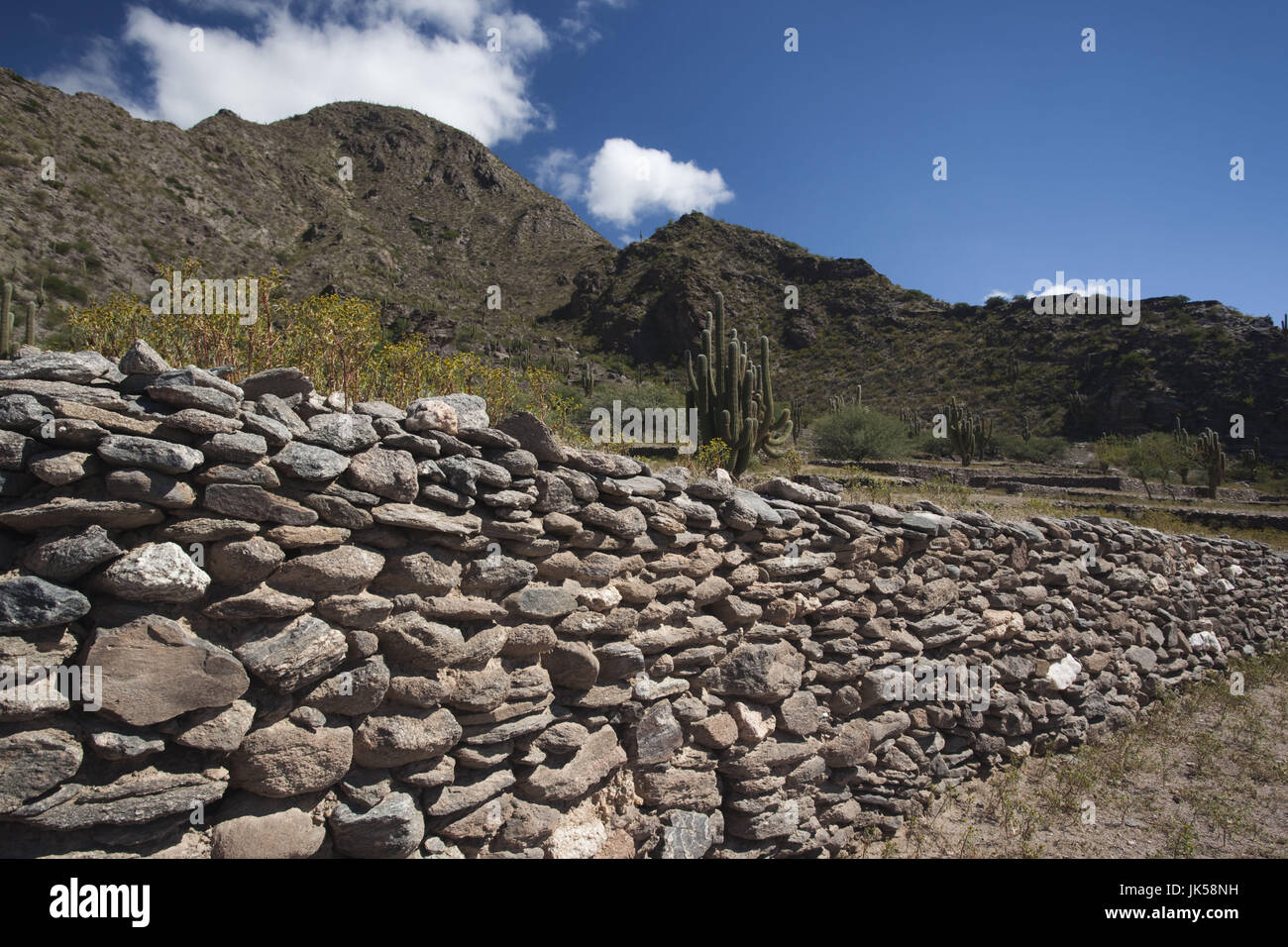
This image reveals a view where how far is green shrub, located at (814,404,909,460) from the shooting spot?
75.2 feet

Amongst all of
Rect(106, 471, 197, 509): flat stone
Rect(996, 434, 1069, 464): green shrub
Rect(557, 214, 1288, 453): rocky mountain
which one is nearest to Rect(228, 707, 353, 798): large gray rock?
Rect(106, 471, 197, 509): flat stone

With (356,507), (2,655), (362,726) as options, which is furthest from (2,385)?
(362,726)

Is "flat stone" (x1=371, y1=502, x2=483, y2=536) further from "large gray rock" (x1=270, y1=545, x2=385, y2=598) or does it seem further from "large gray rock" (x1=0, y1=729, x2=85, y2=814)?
"large gray rock" (x1=0, y1=729, x2=85, y2=814)

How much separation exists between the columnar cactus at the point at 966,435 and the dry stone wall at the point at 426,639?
2075 cm

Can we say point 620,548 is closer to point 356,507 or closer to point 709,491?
point 709,491

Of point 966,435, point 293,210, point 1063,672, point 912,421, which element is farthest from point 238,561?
point 293,210

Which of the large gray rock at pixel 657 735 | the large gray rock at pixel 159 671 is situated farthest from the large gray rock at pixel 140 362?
the large gray rock at pixel 657 735

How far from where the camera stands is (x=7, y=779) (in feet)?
6.07

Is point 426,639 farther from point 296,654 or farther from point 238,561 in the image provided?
point 238,561

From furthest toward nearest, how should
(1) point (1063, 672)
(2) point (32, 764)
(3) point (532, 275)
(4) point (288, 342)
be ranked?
(3) point (532, 275), (1) point (1063, 672), (4) point (288, 342), (2) point (32, 764)

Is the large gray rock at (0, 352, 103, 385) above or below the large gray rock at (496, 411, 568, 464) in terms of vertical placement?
above

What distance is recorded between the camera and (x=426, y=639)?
270 cm

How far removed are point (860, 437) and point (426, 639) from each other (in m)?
22.0

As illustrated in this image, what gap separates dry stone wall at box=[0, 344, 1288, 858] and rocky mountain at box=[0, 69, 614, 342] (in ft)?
83.2
